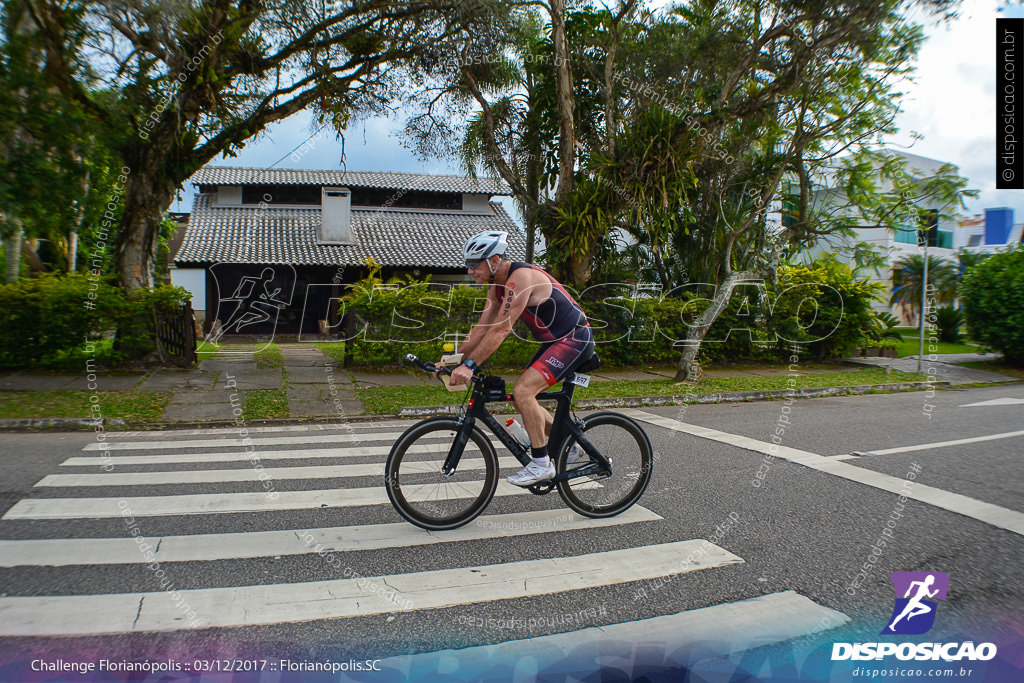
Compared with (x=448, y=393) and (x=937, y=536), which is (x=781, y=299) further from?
(x=937, y=536)

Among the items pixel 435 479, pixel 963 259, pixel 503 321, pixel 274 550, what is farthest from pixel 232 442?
pixel 963 259

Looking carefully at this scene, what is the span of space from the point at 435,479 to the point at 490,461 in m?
0.39

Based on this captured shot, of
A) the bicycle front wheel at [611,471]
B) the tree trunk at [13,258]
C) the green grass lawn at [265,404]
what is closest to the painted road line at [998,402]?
the bicycle front wheel at [611,471]

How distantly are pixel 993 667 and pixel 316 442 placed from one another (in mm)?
6219

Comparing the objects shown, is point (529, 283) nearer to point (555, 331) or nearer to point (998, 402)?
point (555, 331)

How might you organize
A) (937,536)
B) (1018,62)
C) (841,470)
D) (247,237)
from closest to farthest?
(937,536), (841,470), (1018,62), (247,237)

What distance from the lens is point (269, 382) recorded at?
11.5m

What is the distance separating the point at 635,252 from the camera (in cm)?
1617

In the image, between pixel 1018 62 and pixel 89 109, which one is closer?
pixel 1018 62

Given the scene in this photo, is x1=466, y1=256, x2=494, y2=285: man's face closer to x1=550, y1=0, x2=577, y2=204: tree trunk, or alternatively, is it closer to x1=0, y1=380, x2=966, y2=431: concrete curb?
x1=0, y1=380, x2=966, y2=431: concrete curb

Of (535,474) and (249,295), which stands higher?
(249,295)

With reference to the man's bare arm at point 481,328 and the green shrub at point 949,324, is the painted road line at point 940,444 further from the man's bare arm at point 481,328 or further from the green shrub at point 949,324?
the green shrub at point 949,324

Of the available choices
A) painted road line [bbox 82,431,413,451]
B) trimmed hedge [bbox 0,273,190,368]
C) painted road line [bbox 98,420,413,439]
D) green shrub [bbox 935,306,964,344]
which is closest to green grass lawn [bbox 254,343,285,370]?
trimmed hedge [bbox 0,273,190,368]

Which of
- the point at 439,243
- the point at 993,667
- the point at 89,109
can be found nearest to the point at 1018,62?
the point at 993,667
